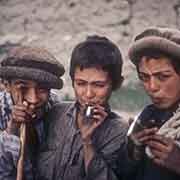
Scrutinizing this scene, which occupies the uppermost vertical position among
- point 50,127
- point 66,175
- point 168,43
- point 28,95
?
point 168,43

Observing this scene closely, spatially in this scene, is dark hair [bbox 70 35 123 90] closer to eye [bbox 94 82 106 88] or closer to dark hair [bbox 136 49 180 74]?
eye [bbox 94 82 106 88]

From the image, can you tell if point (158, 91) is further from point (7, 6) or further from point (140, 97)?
point (7, 6)

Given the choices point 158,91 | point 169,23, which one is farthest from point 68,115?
point 169,23

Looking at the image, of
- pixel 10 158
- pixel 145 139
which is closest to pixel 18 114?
pixel 10 158

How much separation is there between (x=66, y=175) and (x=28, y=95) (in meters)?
0.43

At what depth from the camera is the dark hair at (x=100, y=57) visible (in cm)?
253

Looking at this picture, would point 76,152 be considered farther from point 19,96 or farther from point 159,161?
point 159,161

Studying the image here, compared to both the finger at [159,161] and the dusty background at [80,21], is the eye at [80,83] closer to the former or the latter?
the finger at [159,161]

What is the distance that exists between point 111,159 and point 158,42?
1.97 feet

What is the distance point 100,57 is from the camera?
8.31 feet

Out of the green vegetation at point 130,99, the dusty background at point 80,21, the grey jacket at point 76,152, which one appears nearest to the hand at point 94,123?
the grey jacket at point 76,152

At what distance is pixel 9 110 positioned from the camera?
8.71ft

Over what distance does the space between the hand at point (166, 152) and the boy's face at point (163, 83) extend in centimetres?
24

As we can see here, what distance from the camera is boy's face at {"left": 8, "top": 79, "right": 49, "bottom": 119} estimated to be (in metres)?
2.48
